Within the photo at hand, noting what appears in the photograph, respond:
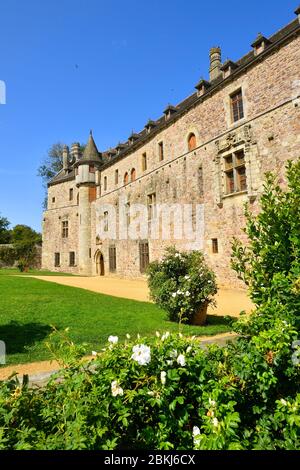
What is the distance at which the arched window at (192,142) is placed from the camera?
1705 centimetres

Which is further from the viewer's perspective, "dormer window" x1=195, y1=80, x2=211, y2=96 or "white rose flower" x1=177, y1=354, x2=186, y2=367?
"dormer window" x1=195, y1=80, x2=211, y2=96

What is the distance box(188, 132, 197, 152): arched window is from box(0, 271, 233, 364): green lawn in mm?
10922

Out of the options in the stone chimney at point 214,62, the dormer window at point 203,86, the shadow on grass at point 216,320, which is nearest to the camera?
the shadow on grass at point 216,320

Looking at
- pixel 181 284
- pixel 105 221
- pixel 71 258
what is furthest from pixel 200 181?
pixel 71 258

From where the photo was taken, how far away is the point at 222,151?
48.5 ft

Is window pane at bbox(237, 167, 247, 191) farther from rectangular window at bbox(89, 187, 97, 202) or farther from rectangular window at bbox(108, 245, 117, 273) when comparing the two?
rectangular window at bbox(89, 187, 97, 202)

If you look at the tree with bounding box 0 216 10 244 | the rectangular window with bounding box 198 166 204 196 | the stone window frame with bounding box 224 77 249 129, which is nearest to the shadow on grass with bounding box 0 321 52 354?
the rectangular window with bounding box 198 166 204 196

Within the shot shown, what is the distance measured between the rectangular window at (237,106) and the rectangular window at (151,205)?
306 inches

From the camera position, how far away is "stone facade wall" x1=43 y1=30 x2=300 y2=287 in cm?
1202

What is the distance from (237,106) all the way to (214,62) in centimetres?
630

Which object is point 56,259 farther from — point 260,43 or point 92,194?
point 260,43

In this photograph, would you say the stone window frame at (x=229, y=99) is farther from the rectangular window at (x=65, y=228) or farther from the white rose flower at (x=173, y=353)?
the rectangular window at (x=65, y=228)

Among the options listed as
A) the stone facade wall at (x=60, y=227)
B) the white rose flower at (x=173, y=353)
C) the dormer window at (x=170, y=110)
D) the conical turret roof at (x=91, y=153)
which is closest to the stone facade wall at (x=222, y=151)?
the dormer window at (x=170, y=110)
